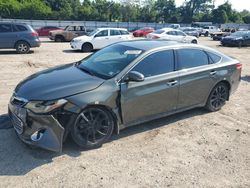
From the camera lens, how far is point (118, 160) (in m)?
4.29

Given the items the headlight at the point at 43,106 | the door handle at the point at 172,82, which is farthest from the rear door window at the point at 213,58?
the headlight at the point at 43,106

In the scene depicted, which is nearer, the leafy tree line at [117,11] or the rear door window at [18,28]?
the rear door window at [18,28]

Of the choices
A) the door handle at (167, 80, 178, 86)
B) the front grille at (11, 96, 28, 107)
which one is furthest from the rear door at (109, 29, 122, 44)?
the front grille at (11, 96, 28, 107)

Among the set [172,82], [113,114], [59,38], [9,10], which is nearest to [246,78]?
[172,82]

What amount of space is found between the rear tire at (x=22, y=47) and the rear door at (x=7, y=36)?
0.88ft

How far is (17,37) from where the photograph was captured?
14.9 meters

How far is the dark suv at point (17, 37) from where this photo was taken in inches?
580

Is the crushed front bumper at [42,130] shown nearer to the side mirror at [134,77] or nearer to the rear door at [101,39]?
the side mirror at [134,77]

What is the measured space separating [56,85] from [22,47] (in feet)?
38.5

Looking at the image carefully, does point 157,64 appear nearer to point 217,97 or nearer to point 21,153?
point 217,97

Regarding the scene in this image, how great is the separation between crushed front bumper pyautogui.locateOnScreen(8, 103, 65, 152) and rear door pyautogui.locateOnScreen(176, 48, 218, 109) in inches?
96.4

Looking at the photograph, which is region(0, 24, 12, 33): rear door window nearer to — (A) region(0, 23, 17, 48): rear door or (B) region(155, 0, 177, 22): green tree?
(A) region(0, 23, 17, 48): rear door

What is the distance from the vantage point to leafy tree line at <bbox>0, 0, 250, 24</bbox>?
55.0 m

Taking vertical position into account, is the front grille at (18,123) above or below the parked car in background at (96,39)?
below
